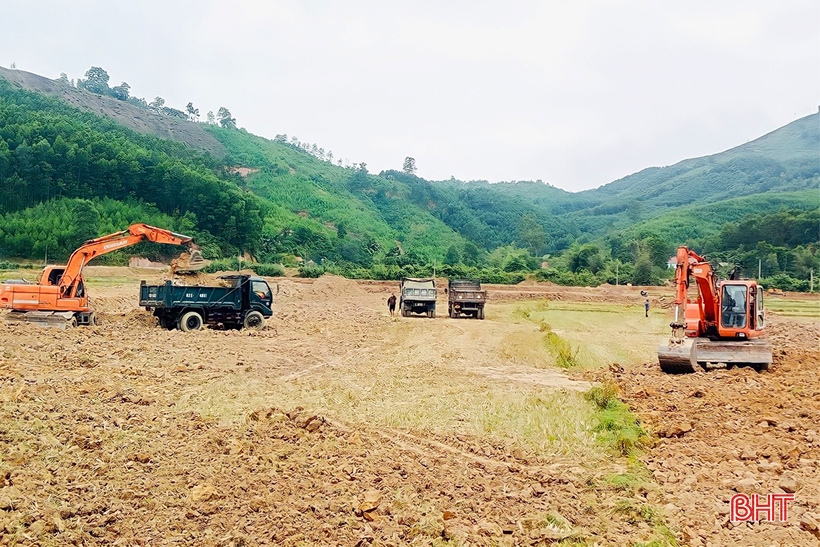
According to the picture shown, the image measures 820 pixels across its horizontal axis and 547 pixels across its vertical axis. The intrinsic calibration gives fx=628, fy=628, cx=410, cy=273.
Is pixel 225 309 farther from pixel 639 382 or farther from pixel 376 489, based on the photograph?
pixel 376 489

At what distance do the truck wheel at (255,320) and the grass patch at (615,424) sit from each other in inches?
525

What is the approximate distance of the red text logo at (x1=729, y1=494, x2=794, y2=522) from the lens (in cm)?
596

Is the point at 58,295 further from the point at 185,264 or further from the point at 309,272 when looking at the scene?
the point at 309,272

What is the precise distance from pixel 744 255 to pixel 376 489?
78486mm

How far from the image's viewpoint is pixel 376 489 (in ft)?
21.2

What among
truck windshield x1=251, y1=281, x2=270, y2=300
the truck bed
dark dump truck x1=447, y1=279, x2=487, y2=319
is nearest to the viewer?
the truck bed

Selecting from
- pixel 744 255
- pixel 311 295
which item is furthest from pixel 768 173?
pixel 311 295

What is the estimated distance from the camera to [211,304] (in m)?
21.2

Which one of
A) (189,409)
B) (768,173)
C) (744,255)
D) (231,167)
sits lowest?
(189,409)

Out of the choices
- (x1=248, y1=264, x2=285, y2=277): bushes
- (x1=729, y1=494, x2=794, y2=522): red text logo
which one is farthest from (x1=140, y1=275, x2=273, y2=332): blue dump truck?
(x1=248, y1=264, x2=285, y2=277): bushes

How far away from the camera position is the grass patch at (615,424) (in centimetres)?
830

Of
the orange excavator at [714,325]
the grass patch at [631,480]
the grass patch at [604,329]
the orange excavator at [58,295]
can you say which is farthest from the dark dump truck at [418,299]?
the grass patch at [631,480]

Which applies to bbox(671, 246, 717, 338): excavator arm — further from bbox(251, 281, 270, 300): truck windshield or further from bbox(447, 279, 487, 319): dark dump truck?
bbox(447, 279, 487, 319): dark dump truck

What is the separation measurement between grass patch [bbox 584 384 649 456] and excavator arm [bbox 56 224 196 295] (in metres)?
15.6
